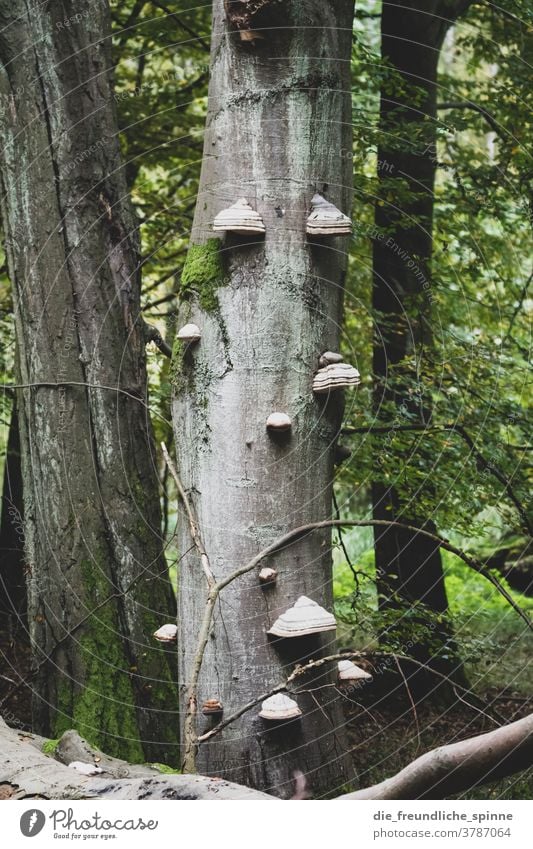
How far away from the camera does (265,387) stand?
11.6 ft

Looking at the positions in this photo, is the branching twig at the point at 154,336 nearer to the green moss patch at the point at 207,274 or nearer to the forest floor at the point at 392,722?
the green moss patch at the point at 207,274

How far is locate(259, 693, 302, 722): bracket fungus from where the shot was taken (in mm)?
3305

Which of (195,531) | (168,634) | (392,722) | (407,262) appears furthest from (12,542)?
(195,531)

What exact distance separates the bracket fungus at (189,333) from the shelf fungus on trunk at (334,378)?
→ 1.90ft

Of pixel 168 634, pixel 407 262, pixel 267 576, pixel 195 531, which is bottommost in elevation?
pixel 168 634

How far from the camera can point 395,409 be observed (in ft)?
23.1

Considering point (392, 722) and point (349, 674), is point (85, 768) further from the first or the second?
point (392, 722)

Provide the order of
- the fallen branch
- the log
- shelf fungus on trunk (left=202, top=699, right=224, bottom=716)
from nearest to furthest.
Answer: the fallen branch < the log < shelf fungus on trunk (left=202, top=699, right=224, bottom=716)

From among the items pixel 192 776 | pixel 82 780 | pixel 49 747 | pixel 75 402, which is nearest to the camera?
pixel 192 776

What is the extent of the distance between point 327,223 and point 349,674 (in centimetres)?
211

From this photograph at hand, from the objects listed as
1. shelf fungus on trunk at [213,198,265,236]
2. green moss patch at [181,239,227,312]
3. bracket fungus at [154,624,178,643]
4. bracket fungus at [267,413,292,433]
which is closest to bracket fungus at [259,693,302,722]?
bracket fungus at [154,624,178,643]

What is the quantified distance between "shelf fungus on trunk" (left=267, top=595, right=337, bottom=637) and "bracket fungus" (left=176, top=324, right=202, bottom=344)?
4.19ft

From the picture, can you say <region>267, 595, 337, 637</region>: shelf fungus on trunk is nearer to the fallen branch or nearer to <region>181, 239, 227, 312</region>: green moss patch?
the fallen branch

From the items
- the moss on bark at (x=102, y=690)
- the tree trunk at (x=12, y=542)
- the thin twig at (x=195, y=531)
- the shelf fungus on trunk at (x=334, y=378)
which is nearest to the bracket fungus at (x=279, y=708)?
the thin twig at (x=195, y=531)
